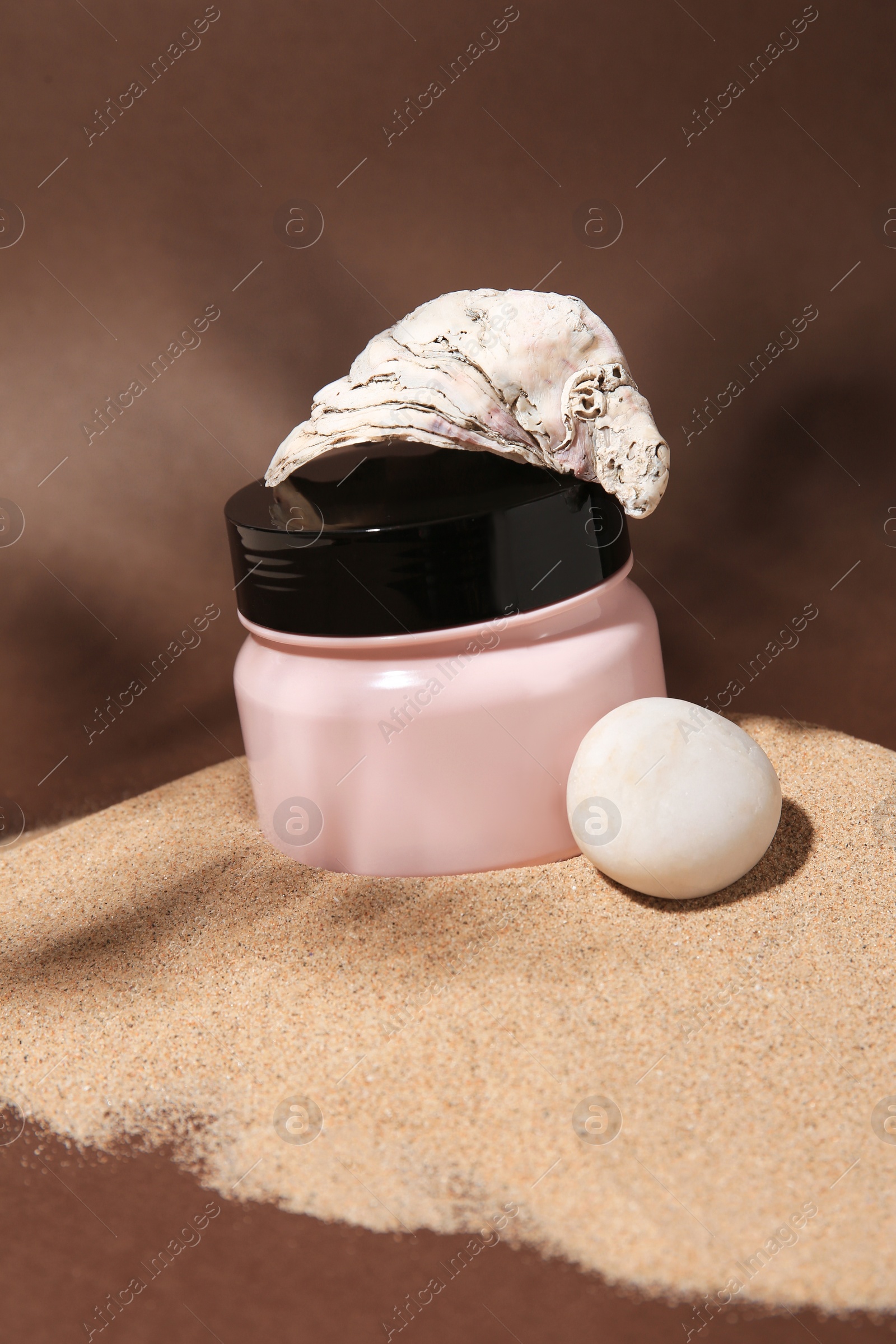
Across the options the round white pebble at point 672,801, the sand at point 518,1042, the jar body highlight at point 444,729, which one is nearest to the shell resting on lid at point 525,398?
the jar body highlight at point 444,729

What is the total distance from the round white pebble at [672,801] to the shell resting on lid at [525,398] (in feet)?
1.09

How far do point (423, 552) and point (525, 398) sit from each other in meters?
0.31

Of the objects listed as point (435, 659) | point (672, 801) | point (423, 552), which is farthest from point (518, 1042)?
point (423, 552)

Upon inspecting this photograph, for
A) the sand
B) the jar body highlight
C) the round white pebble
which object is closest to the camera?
the sand

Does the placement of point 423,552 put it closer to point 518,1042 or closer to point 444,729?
point 444,729

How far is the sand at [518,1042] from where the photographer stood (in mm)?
1108

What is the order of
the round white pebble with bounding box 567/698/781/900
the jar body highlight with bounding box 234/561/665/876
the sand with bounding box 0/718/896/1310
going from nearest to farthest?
the sand with bounding box 0/718/896/1310, the round white pebble with bounding box 567/698/781/900, the jar body highlight with bounding box 234/561/665/876

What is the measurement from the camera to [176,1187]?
3.97ft

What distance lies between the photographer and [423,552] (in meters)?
1.49

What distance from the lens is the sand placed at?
111 cm

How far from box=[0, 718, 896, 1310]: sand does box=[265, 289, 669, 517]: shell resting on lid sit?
589 millimetres

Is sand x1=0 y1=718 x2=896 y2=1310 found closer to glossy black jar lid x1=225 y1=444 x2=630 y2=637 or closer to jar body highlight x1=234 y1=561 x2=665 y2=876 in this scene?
jar body highlight x1=234 y1=561 x2=665 y2=876

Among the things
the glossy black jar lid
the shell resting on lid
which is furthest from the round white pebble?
the shell resting on lid

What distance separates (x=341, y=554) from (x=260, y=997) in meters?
0.58
